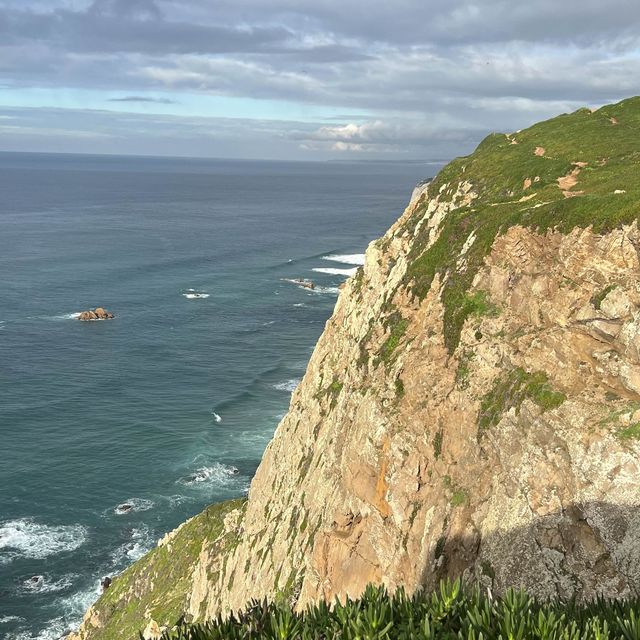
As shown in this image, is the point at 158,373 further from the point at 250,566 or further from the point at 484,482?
the point at 484,482

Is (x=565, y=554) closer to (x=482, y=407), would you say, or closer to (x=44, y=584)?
(x=482, y=407)

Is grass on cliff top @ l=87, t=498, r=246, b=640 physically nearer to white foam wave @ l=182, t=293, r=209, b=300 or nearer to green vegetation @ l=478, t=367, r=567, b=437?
green vegetation @ l=478, t=367, r=567, b=437

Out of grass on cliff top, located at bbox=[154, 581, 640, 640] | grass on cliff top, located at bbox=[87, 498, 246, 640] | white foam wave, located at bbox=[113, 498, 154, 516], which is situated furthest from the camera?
white foam wave, located at bbox=[113, 498, 154, 516]

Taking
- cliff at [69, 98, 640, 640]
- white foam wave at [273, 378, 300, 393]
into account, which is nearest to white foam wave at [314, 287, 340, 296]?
white foam wave at [273, 378, 300, 393]

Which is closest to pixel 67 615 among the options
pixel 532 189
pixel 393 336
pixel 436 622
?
pixel 393 336

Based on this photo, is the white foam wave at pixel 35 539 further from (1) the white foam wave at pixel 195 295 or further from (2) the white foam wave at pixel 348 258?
(2) the white foam wave at pixel 348 258

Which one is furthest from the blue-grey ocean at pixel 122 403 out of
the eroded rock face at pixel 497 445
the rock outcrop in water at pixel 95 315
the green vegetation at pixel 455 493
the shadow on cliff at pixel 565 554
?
the shadow on cliff at pixel 565 554

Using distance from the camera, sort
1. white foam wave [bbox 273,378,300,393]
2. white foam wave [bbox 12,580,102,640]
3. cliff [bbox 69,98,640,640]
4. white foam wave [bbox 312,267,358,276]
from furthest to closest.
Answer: white foam wave [bbox 312,267,358,276], white foam wave [bbox 273,378,300,393], white foam wave [bbox 12,580,102,640], cliff [bbox 69,98,640,640]
